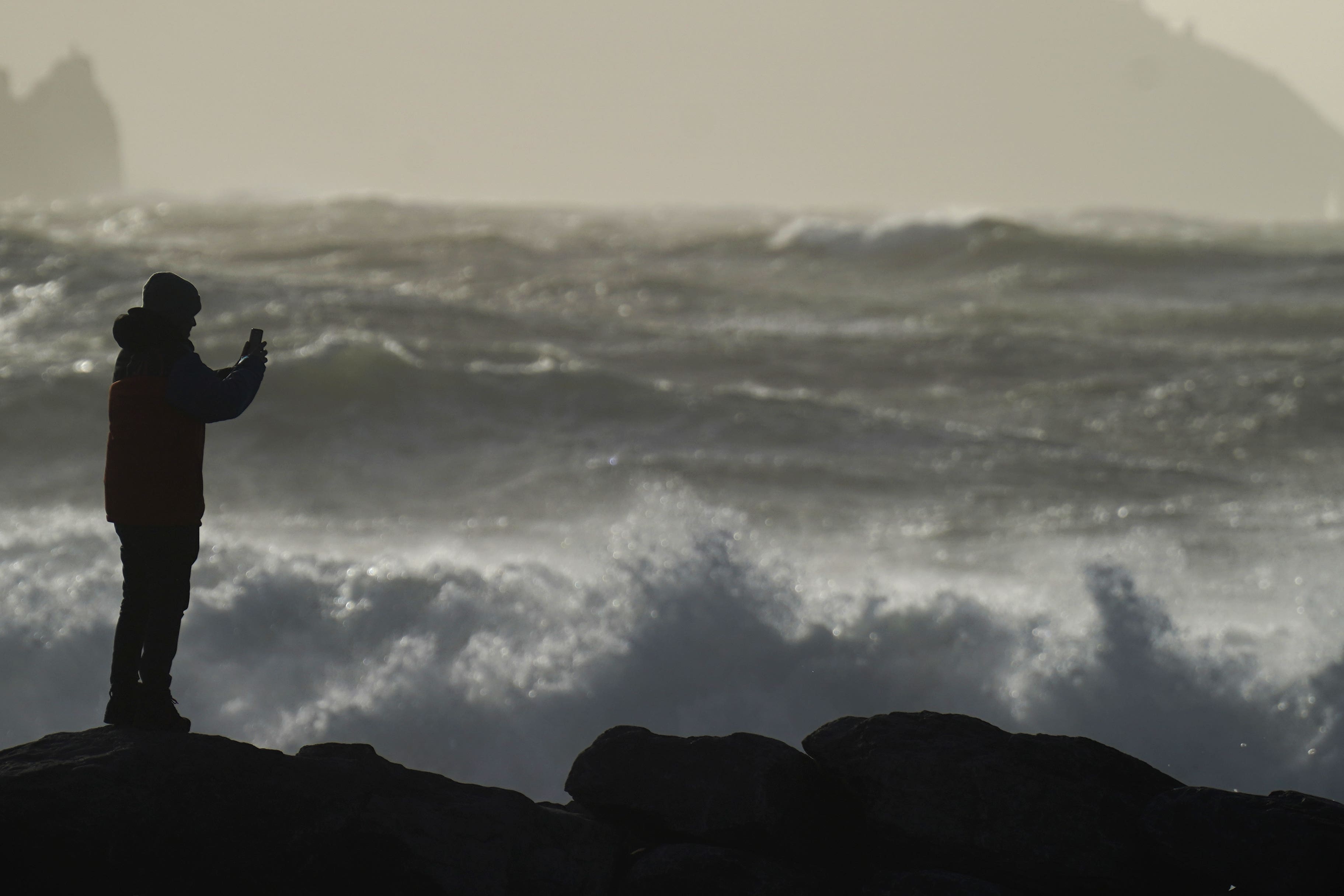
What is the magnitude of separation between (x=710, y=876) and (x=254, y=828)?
128 cm

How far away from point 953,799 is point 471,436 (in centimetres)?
875

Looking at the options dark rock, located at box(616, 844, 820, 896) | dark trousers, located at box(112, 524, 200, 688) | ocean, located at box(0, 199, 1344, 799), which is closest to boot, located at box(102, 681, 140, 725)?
dark trousers, located at box(112, 524, 200, 688)

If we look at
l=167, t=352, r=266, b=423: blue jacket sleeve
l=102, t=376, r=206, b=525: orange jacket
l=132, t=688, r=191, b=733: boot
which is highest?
l=167, t=352, r=266, b=423: blue jacket sleeve

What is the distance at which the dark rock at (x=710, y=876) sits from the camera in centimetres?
330

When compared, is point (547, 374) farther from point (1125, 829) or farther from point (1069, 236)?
point (1069, 236)

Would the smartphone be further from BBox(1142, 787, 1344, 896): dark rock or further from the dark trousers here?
BBox(1142, 787, 1344, 896): dark rock

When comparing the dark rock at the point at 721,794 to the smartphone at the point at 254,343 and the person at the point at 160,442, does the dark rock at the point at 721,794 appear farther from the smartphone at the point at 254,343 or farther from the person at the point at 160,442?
the smartphone at the point at 254,343

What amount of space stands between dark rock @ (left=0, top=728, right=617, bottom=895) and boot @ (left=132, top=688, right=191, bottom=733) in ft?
0.33

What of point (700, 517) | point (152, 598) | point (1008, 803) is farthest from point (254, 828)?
point (700, 517)

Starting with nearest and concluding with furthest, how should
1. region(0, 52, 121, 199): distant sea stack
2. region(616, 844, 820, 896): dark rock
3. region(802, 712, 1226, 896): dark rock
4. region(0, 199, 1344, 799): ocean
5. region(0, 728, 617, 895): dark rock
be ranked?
region(0, 728, 617, 895): dark rock < region(616, 844, 820, 896): dark rock < region(802, 712, 1226, 896): dark rock < region(0, 199, 1344, 799): ocean < region(0, 52, 121, 199): distant sea stack

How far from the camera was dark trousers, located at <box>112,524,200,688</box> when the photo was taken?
135 inches

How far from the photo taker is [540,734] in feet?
19.6

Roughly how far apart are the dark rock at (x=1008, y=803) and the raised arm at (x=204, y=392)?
2.03 m

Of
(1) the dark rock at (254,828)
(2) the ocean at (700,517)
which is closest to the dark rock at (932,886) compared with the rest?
(1) the dark rock at (254,828)
